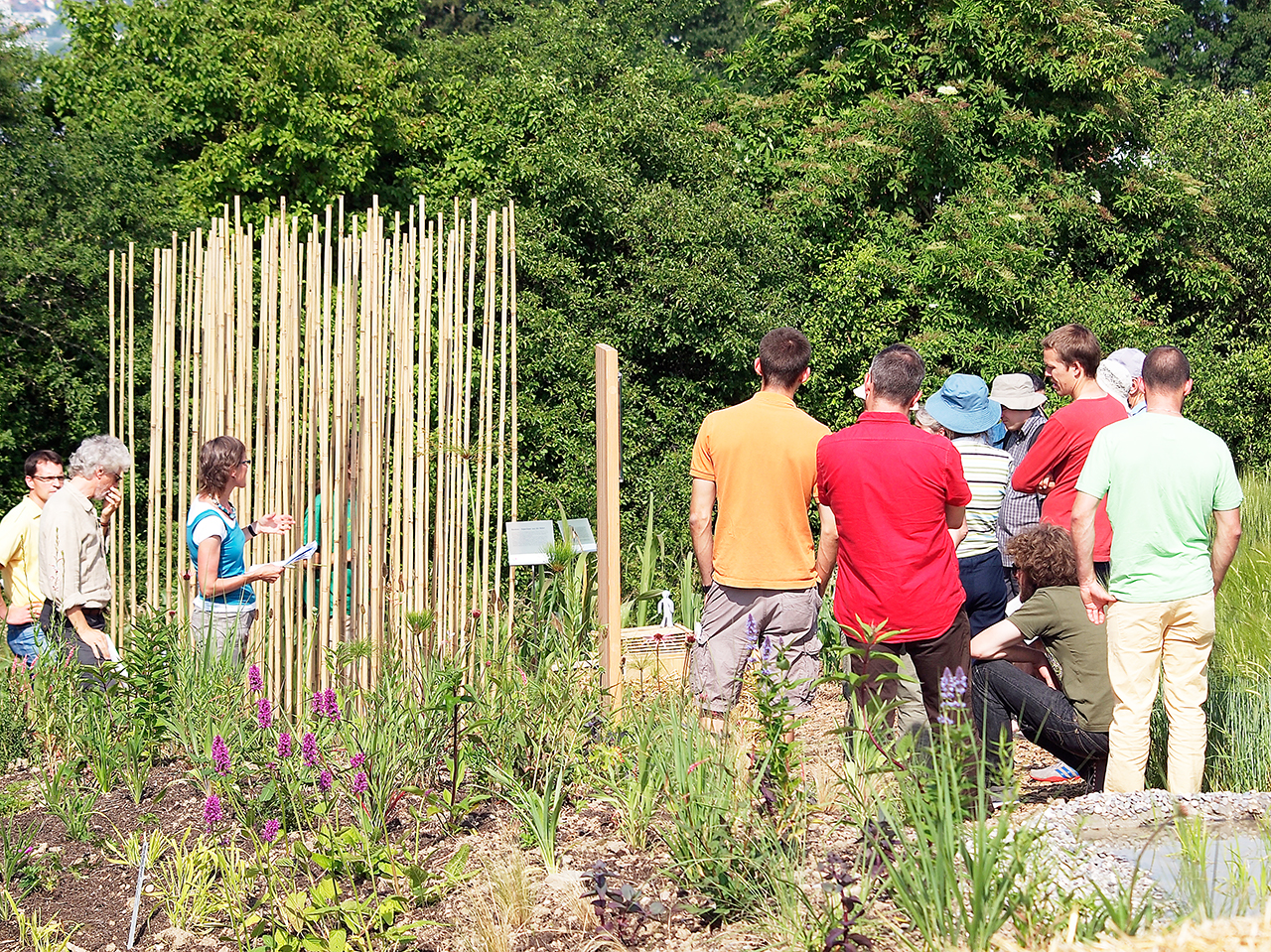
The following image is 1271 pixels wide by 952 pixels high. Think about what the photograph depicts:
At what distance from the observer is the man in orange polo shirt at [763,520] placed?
4.11 m

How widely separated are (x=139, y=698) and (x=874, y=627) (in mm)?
2582

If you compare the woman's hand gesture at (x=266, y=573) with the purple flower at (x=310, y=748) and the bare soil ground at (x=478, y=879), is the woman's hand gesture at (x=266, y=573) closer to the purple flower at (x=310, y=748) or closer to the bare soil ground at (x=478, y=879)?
the bare soil ground at (x=478, y=879)

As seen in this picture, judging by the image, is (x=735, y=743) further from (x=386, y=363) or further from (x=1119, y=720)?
(x=386, y=363)

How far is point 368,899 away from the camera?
9.94 ft

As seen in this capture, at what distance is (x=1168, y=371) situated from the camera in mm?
3635

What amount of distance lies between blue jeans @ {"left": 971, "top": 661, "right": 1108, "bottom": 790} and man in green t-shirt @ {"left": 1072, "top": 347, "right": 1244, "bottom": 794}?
13 cm

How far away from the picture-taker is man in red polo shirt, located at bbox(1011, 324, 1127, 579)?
174 inches

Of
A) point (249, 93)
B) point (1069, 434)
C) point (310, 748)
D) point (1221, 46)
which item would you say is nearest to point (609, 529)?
point (310, 748)

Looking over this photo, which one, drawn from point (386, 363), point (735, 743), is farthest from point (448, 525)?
point (735, 743)

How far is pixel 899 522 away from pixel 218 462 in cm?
259

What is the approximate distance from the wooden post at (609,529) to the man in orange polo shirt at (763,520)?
11.6 inches

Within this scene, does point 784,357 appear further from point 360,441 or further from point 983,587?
point 360,441

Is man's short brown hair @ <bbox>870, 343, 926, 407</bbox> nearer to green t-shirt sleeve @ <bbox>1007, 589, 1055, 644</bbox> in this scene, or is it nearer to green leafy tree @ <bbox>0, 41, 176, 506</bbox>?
green t-shirt sleeve @ <bbox>1007, 589, 1055, 644</bbox>

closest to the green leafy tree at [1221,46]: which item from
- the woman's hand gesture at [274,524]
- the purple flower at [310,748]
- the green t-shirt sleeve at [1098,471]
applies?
the green t-shirt sleeve at [1098,471]
